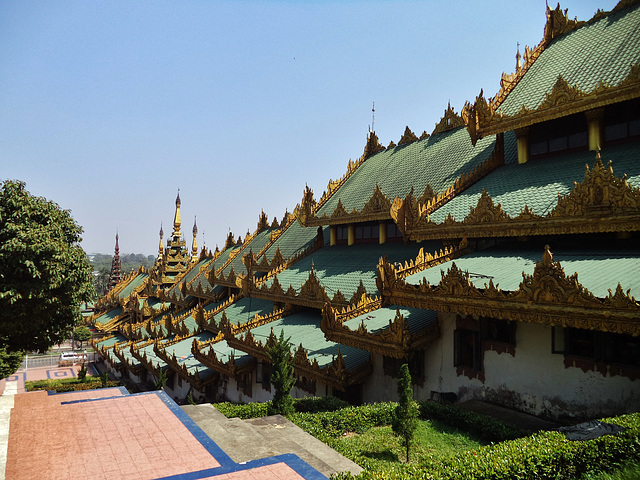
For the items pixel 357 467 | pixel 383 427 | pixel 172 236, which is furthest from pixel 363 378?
pixel 172 236

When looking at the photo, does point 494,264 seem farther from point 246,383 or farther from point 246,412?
point 246,383

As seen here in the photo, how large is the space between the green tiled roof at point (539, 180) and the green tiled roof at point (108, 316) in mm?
45645

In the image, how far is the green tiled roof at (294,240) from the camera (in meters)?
24.5

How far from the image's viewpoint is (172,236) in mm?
50375

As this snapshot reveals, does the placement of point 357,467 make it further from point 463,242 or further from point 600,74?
point 600,74

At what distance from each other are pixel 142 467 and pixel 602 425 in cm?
717

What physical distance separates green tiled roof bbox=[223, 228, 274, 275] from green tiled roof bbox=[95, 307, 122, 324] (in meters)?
24.8

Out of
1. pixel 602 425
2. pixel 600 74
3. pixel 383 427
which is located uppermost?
pixel 600 74

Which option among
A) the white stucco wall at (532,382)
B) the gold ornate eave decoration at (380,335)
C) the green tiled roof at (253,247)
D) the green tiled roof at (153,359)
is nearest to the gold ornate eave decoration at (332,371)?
the gold ornate eave decoration at (380,335)

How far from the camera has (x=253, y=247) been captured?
107ft

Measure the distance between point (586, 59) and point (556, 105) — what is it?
310cm

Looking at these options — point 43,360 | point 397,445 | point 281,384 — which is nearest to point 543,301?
point 397,445

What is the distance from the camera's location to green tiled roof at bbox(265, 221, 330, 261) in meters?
24.5

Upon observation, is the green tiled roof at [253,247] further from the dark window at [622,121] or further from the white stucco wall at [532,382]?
the dark window at [622,121]
